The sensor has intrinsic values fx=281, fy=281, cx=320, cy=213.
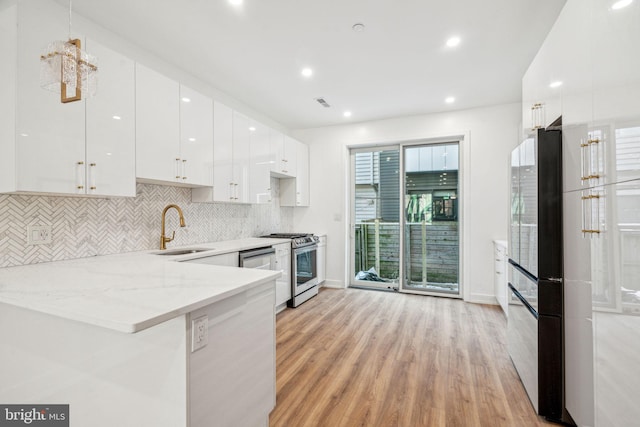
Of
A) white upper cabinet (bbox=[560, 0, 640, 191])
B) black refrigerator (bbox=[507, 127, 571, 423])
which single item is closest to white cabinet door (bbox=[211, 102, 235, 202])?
black refrigerator (bbox=[507, 127, 571, 423])

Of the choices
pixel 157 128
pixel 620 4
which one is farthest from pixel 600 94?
pixel 157 128

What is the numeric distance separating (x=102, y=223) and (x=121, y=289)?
56.2 inches

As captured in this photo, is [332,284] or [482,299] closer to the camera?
[482,299]

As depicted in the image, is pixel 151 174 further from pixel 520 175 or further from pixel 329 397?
pixel 520 175

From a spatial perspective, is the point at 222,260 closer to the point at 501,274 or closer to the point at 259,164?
the point at 259,164

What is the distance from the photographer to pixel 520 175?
6.87ft

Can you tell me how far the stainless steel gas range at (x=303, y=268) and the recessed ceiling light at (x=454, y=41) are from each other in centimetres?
273

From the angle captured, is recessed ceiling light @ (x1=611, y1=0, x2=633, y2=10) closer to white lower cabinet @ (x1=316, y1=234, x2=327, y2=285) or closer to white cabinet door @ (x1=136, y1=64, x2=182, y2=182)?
white cabinet door @ (x1=136, y1=64, x2=182, y2=182)

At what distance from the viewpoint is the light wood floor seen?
176 centimetres

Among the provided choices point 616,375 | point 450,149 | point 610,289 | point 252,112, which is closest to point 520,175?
point 610,289

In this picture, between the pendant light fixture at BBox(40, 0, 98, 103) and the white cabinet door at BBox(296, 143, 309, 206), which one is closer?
the pendant light fixture at BBox(40, 0, 98, 103)

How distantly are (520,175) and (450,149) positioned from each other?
240 centimetres

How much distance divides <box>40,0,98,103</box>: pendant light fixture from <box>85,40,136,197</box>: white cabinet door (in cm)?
69

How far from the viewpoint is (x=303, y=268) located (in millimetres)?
4023
